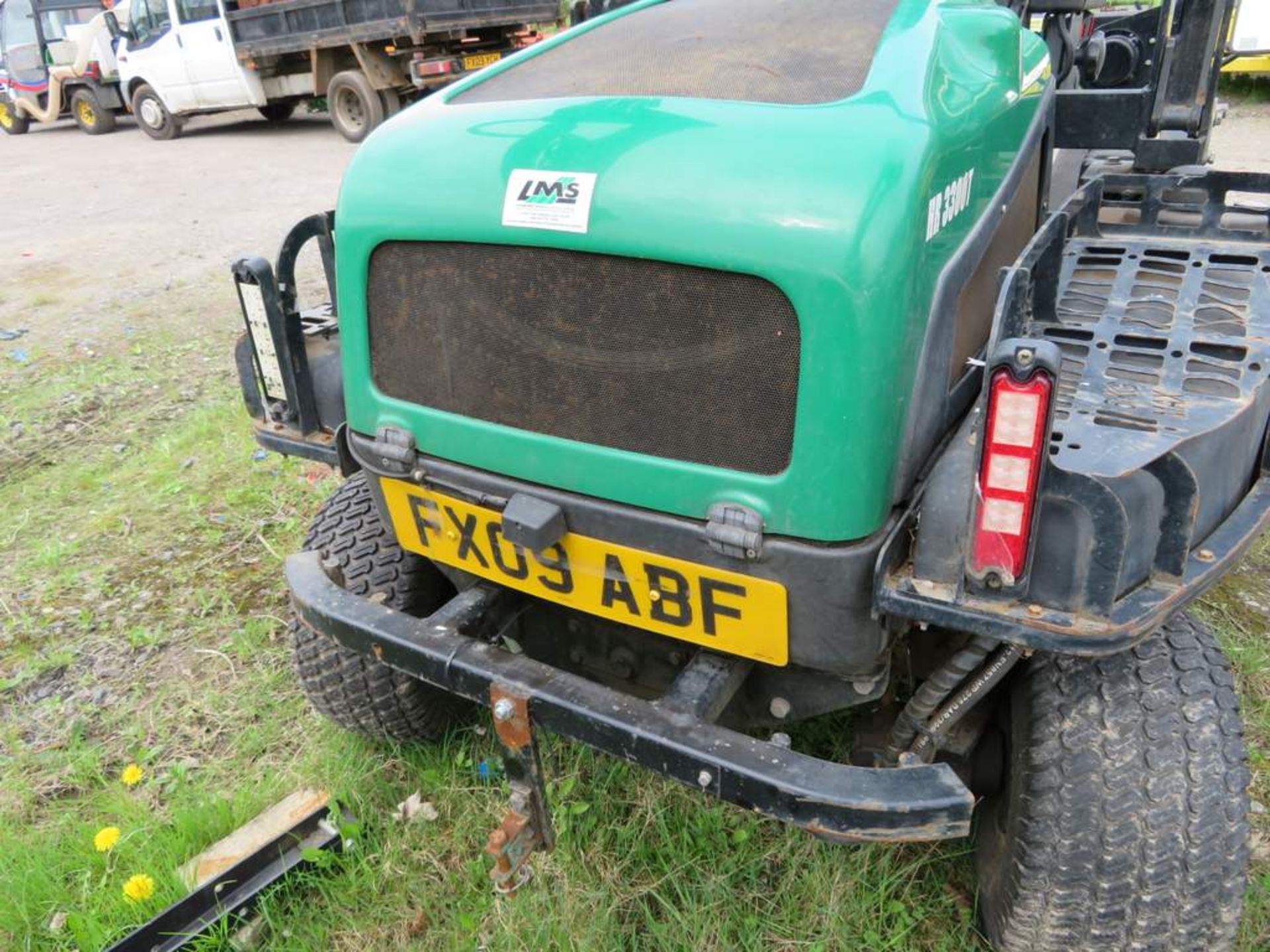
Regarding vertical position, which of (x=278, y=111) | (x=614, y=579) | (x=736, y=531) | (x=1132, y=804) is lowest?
(x=1132, y=804)

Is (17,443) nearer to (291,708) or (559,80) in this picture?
(291,708)

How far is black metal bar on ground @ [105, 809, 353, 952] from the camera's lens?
2191 millimetres

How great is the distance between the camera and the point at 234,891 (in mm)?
2307

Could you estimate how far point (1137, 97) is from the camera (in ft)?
8.54

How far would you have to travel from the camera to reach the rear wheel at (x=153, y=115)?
1420 cm

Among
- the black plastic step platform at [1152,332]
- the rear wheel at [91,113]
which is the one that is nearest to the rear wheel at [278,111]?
the rear wheel at [91,113]

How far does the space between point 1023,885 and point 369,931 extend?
1.44 meters

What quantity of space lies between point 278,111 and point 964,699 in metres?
15.2

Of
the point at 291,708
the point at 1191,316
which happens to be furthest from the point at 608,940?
the point at 1191,316

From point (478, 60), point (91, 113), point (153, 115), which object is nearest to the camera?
point (478, 60)

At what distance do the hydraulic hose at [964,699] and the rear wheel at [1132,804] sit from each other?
12cm

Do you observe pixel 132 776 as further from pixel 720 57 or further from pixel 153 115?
pixel 153 115

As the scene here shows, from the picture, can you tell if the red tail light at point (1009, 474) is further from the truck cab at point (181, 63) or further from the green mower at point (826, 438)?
the truck cab at point (181, 63)

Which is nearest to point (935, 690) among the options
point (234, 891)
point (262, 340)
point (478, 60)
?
point (234, 891)
